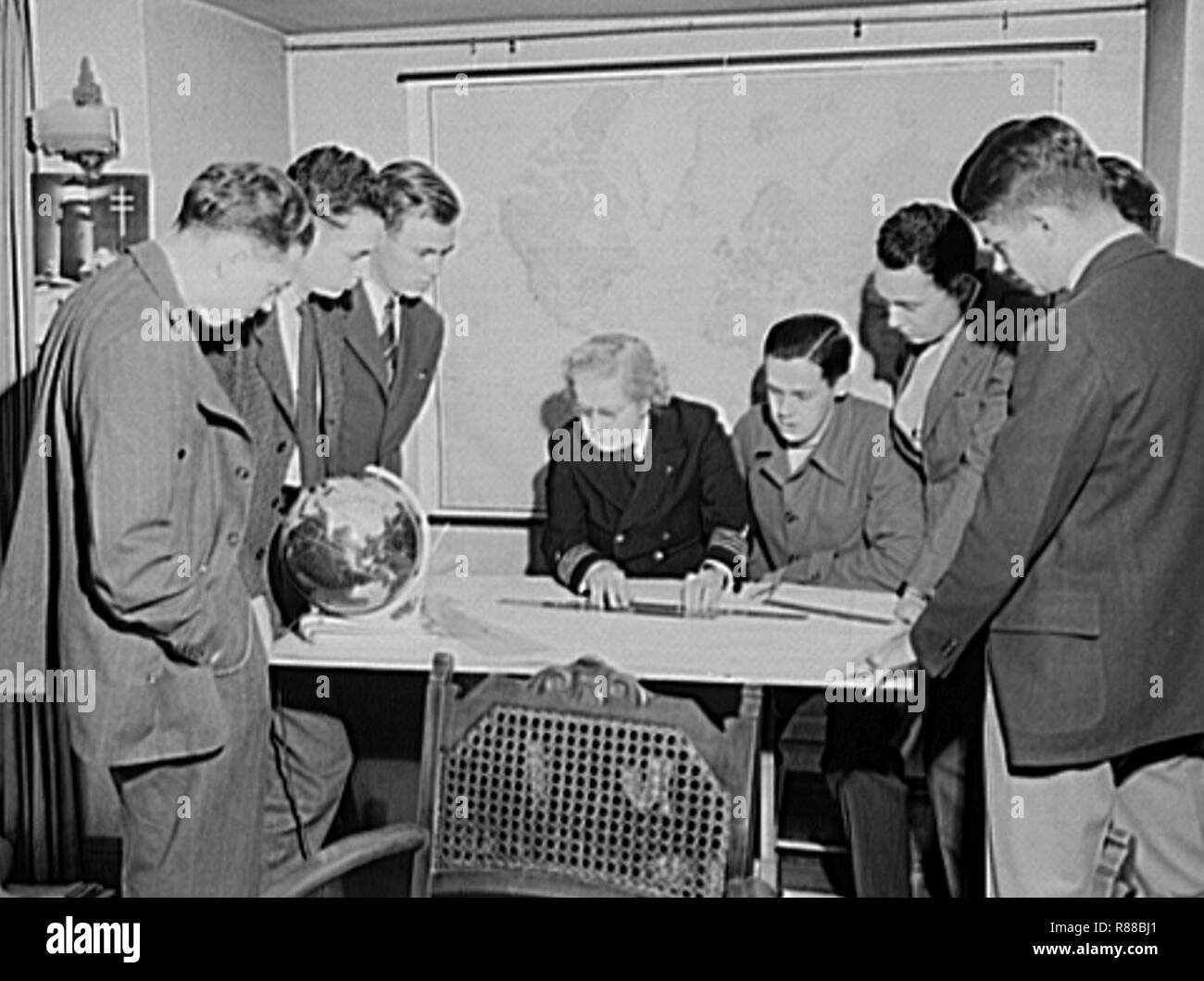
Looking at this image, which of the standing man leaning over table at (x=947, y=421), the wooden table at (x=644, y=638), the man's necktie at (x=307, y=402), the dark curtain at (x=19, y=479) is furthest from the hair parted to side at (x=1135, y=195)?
the dark curtain at (x=19, y=479)

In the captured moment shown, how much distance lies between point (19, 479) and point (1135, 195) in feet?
5.43

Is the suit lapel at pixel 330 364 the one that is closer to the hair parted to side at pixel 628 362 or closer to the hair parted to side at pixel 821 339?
the hair parted to side at pixel 628 362

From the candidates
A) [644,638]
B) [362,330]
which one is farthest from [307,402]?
[644,638]

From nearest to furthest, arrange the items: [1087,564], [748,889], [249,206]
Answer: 1. [748,889]
2. [1087,564]
3. [249,206]

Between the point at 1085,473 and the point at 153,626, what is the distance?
1258mm

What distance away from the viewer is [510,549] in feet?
8.35

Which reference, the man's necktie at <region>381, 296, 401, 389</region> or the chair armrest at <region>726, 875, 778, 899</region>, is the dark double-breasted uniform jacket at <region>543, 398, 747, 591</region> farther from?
the chair armrest at <region>726, 875, 778, 899</region>

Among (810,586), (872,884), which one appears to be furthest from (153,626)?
(872,884)

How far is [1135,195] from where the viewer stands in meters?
2.16

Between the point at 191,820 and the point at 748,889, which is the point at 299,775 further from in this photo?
the point at 748,889

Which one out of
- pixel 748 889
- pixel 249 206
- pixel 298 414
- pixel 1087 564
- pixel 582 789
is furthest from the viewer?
pixel 298 414

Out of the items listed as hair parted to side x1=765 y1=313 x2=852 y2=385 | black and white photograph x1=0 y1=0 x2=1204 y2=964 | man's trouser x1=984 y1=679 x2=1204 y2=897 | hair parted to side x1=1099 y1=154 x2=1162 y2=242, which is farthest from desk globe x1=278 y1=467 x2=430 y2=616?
→ hair parted to side x1=1099 y1=154 x2=1162 y2=242

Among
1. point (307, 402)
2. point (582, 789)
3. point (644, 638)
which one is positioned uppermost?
point (307, 402)

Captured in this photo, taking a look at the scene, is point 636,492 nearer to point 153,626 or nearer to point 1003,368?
point 1003,368
